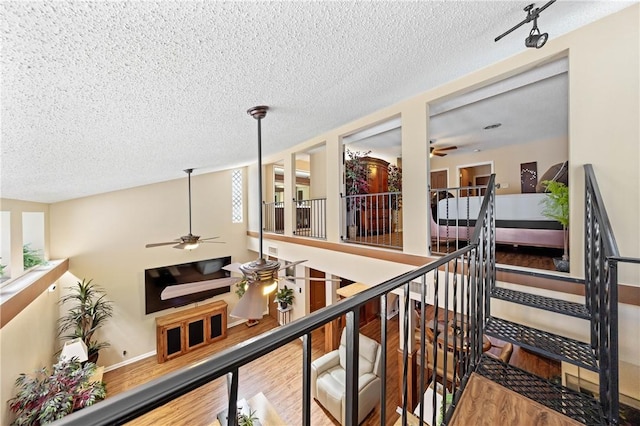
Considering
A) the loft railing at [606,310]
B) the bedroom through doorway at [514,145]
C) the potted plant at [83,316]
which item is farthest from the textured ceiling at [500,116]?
the potted plant at [83,316]

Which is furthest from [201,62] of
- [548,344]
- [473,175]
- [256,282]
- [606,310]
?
[473,175]

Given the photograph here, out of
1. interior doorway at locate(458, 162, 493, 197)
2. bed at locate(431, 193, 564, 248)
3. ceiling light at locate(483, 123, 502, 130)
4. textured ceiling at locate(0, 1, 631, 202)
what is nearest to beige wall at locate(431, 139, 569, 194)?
interior doorway at locate(458, 162, 493, 197)

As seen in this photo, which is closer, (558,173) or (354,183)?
(558,173)

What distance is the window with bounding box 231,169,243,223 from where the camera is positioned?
6.95 meters

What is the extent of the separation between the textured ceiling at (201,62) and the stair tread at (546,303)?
1.85 metres

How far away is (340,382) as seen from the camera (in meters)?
3.88

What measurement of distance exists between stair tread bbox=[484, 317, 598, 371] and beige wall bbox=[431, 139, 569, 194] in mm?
4985

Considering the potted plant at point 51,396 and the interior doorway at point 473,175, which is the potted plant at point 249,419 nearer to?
the potted plant at point 51,396

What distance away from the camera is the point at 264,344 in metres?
0.50

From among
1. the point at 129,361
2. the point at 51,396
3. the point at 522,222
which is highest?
the point at 522,222

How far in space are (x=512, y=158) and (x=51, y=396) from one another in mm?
8589

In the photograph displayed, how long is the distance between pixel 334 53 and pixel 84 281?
614cm

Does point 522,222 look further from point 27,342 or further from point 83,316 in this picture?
point 83,316

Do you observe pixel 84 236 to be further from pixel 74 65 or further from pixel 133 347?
pixel 74 65
